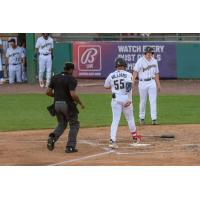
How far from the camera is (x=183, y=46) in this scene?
99.3ft

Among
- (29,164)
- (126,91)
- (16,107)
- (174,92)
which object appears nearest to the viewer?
(29,164)

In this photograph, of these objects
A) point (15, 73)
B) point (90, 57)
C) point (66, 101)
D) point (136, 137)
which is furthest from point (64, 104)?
point (90, 57)

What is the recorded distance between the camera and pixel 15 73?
30266mm

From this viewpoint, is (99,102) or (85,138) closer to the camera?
(85,138)

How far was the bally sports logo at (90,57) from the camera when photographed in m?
30.9

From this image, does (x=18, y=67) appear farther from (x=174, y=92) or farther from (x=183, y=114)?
(x=183, y=114)

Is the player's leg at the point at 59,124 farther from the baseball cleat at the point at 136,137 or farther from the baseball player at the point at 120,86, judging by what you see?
the baseball cleat at the point at 136,137

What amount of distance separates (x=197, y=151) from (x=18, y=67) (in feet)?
54.7

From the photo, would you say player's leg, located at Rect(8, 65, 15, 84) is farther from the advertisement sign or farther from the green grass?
the green grass

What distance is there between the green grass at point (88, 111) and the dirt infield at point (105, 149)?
140 cm

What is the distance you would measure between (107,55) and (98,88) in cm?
336

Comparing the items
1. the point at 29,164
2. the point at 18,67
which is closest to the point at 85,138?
the point at 29,164

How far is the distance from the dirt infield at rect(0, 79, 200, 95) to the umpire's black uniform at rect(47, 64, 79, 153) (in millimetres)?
12404

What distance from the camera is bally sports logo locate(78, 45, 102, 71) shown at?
30859mm
